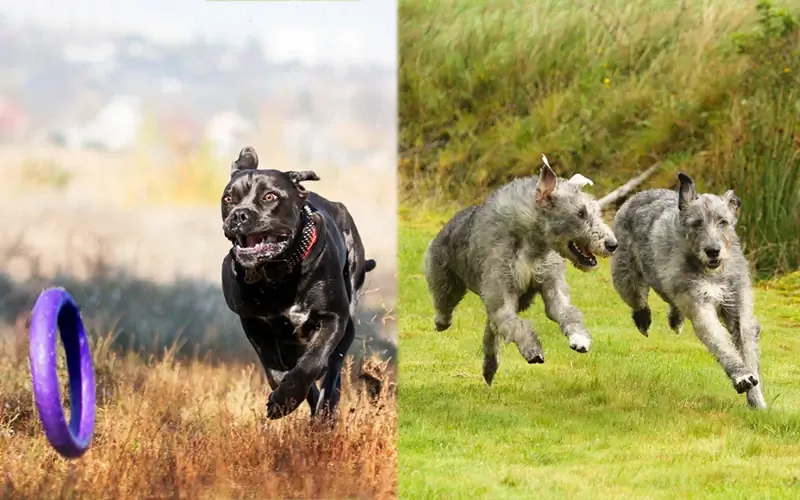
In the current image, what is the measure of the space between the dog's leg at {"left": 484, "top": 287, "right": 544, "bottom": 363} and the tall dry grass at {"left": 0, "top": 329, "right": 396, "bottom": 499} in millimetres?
669

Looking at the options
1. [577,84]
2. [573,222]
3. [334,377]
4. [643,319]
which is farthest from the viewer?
[577,84]

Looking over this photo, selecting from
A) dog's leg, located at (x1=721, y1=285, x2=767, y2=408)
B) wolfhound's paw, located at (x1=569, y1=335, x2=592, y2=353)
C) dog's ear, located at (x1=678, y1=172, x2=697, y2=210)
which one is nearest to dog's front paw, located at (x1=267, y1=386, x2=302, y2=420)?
wolfhound's paw, located at (x1=569, y1=335, x2=592, y2=353)

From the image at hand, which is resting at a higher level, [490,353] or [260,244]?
[260,244]

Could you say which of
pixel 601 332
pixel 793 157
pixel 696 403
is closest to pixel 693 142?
pixel 793 157

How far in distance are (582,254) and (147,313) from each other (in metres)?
2.46

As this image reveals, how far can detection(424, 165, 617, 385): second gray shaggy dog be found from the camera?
688cm

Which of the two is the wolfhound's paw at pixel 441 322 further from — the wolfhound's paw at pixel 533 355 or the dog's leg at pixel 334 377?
the wolfhound's paw at pixel 533 355

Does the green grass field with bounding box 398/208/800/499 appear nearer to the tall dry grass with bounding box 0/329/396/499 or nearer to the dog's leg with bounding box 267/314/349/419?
the tall dry grass with bounding box 0/329/396/499

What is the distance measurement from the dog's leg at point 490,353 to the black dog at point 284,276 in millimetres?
1623

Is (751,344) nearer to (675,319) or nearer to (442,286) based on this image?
(675,319)

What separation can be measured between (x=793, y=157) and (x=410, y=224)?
3372 mm

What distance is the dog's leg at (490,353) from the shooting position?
7.86 m

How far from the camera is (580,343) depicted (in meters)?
6.51

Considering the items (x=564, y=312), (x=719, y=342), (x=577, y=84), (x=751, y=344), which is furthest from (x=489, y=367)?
(x=577, y=84)
